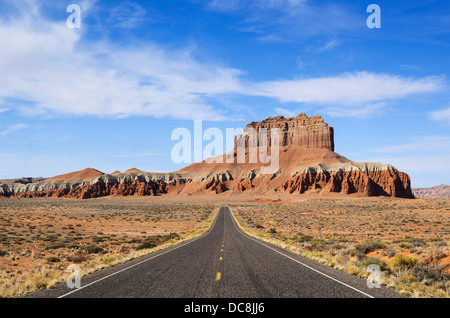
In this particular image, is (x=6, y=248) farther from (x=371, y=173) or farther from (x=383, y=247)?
(x=371, y=173)

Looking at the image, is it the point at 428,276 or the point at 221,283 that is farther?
the point at 428,276

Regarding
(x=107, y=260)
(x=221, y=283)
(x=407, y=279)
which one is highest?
(x=221, y=283)

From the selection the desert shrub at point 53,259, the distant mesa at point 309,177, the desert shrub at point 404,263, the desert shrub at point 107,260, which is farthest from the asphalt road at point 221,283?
the distant mesa at point 309,177

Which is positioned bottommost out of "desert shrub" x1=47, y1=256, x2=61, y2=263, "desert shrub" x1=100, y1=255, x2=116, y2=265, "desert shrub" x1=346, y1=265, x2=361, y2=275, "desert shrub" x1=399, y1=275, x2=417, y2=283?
"desert shrub" x1=47, y1=256, x2=61, y2=263

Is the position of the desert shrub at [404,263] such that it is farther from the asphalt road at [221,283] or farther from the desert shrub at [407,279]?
the asphalt road at [221,283]

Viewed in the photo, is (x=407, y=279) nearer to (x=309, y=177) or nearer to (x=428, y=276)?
(x=428, y=276)

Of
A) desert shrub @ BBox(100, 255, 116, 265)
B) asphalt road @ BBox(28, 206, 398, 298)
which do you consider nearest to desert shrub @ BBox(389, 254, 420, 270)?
asphalt road @ BBox(28, 206, 398, 298)

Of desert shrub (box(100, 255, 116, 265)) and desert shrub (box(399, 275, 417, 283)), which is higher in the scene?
desert shrub (box(399, 275, 417, 283))

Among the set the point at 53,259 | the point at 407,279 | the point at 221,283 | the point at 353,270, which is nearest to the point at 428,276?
the point at 407,279

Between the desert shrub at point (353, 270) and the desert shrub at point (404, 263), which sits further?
the desert shrub at point (404, 263)

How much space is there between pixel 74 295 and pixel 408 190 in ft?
550

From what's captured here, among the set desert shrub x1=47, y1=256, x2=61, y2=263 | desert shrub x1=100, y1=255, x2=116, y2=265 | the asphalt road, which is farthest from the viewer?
desert shrub x1=47, y1=256, x2=61, y2=263

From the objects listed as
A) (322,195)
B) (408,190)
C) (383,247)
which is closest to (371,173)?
(408,190)

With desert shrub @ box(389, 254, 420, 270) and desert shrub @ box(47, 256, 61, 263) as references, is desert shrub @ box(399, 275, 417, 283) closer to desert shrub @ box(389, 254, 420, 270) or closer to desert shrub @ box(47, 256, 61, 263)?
desert shrub @ box(389, 254, 420, 270)
